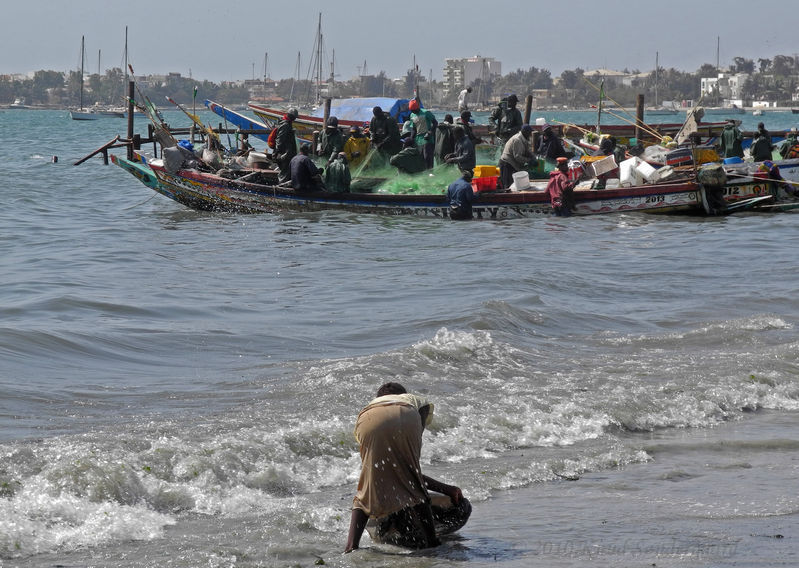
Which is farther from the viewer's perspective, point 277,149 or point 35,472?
point 277,149

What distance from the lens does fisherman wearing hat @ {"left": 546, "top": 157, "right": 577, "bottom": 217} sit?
20438 millimetres

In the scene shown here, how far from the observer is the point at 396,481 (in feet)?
17.1

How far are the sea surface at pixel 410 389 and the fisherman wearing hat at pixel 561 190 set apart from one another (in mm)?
2323

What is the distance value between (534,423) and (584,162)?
1455 centimetres

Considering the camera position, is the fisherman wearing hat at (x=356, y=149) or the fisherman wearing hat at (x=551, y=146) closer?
the fisherman wearing hat at (x=356, y=149)

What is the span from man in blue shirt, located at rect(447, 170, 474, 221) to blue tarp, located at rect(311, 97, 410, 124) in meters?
7.13

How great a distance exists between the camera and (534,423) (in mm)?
8047

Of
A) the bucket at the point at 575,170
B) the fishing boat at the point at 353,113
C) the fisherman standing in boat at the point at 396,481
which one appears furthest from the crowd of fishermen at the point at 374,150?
the fisherman standing in boat at the point at 396,481

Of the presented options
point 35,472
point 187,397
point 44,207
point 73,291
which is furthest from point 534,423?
point 44,207

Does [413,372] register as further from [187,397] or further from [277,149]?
[277,149]

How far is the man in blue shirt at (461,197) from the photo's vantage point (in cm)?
2041

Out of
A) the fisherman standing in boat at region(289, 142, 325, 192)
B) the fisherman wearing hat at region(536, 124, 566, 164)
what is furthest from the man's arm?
the fisherman wearing hat at region(536, 124, 566, 164)

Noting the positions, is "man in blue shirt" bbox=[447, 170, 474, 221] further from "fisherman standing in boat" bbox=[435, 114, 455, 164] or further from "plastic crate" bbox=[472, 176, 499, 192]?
"fisherman standing in boat" bbox=[435, 114, 455, 164]

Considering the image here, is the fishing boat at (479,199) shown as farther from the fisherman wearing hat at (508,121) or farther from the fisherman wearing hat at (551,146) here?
the fisherman wearing hat at (508,121)
